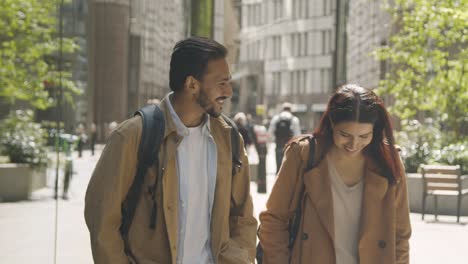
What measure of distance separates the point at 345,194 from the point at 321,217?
0.57 ft

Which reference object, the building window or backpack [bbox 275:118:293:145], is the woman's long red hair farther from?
the building window

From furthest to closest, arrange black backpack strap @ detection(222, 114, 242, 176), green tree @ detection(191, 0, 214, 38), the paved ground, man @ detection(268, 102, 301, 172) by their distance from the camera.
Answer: man @ detection(268, 102, 301, 172) < green tree @ detection(191, 0, 214, 38) < the paved ground < black backpack strap @ detection(222, 114, 242, 176)

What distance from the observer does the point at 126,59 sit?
17.6ft

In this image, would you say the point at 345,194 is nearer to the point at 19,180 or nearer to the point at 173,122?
the point at 173,122

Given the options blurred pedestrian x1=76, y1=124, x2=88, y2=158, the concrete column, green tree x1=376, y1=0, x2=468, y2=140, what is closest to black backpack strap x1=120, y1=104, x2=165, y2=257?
blurred pedestrian x1=76, y1=124, x2=88, y2=158

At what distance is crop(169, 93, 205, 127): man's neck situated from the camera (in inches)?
110

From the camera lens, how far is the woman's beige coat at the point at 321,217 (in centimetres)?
327

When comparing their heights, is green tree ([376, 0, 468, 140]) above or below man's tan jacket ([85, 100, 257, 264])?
above

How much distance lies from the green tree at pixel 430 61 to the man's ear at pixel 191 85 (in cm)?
1443

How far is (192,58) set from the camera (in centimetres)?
275

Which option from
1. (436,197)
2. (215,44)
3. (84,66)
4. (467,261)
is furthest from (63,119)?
(436,197)

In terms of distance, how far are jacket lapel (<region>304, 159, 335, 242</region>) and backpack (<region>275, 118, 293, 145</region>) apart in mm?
11750

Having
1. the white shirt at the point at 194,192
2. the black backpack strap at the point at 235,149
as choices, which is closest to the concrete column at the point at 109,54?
the black backpack strap at the point at 235,149

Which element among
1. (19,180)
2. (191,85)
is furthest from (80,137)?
(191,85)
